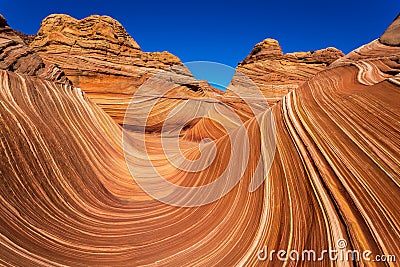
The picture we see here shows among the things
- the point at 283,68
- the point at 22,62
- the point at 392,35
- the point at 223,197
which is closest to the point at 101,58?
the point at 22,62

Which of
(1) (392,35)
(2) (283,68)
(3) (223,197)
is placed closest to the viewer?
(3) (223,197)

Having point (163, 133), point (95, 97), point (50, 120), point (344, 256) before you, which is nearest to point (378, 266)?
point (344, 256)

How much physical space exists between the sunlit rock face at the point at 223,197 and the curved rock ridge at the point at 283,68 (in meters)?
9.37

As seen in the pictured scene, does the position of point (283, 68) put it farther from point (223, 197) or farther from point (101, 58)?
point (223, 197)

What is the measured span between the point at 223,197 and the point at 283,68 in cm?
1331

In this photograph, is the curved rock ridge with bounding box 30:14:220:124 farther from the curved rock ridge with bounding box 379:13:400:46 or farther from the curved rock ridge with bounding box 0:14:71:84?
the curved rock ridge with bounding box 379:13:400:46

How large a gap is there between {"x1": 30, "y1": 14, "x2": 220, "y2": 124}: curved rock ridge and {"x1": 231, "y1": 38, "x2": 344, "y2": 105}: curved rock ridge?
333 cm

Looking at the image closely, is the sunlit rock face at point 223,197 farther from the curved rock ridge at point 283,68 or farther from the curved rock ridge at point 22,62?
the curved rock ridge at point 283,68

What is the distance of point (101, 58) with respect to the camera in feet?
37.7

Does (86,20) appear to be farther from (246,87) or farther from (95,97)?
(246,87)

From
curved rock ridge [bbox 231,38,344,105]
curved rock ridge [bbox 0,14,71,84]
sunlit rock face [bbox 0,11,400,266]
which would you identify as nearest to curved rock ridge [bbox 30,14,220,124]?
curved rock ridge [bbox 0,14,71,84]

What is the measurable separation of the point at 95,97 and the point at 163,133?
2833 millimetres

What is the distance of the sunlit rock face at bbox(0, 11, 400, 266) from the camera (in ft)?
6.77

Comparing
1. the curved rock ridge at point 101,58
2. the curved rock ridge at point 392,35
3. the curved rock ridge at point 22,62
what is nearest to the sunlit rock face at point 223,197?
the curved rock ridge at point 22,62
